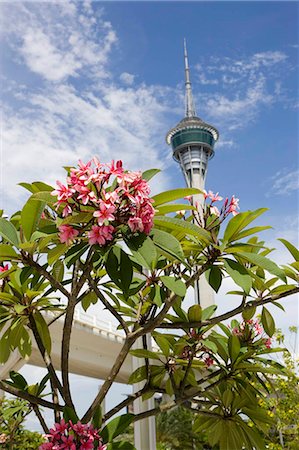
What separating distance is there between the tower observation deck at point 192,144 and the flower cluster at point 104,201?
28268 millimetres

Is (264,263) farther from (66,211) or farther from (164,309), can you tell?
→ (66,211)

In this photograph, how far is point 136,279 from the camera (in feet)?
4.63

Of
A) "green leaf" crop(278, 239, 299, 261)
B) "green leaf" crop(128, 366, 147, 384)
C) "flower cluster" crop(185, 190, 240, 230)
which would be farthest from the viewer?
"green leaf" crop(128, 366, 147, 384)

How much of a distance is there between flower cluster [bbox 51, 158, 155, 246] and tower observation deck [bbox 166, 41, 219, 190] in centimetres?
2827

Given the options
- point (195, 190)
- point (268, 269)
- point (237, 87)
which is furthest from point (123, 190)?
point (237, 87)

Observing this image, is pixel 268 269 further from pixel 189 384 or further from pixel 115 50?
pixel 115 50

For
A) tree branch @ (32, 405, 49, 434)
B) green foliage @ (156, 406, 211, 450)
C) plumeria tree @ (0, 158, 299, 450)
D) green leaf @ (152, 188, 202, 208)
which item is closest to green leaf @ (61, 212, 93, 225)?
plumeria tree @ (0, 158, 299, 450)

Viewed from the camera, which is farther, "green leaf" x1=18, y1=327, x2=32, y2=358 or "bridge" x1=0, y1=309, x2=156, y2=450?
"bridge" x1=0, y1=309, x2=156, y2=450

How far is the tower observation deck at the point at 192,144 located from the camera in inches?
1161

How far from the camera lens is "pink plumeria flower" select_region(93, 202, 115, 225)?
1.02 meters

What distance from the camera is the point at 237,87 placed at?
7.50 meters

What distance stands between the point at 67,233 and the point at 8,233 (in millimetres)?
189

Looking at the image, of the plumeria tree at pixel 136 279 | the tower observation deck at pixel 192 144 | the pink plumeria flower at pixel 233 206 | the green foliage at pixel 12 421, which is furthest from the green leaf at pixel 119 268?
the tower observation deck at pixel 192 144

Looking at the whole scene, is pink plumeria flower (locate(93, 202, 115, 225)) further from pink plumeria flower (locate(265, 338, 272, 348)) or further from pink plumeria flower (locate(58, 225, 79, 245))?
pink plumeria flower (locate(265, 338, 272, 348))
